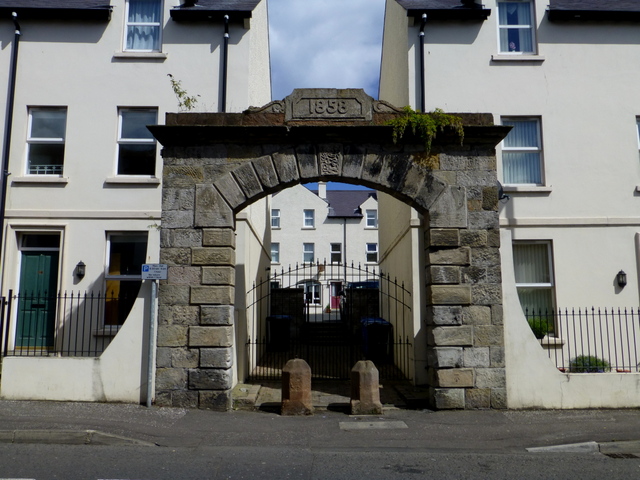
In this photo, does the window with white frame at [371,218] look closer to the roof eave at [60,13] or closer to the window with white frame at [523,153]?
the window with white frame at [523,153]

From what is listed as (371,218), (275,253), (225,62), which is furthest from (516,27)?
(275,253)

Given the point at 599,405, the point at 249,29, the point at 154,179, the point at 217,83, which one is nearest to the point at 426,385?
the point at 599,405

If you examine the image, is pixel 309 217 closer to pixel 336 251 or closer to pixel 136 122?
pixel 336 251

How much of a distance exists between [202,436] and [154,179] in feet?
22.1

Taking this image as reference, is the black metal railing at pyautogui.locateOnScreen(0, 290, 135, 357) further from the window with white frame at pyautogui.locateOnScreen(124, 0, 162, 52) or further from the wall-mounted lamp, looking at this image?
the window with white frame at pyautogui.locateOnScreen(124, 0, 162, 52)

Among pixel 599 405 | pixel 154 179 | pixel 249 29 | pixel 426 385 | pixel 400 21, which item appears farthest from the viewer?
pixel 400 21

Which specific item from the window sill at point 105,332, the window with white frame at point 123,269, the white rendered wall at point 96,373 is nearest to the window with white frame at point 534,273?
the white rendered wall at point 96,373

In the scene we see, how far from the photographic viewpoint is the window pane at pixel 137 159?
13.2m

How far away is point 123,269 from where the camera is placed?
42.6 ft

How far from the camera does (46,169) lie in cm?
1321

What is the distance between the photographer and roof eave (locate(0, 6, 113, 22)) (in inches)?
527

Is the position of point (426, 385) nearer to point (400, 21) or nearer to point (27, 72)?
point (400, 21)

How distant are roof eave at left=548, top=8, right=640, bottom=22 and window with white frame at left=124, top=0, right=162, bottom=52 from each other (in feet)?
30.3

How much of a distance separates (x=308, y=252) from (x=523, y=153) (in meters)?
29.6
